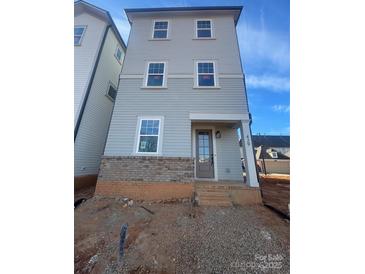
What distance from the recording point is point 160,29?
7.93 m

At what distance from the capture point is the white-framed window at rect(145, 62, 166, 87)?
696 cm

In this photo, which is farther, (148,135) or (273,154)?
(273,154)

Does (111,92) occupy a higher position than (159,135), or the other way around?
(111,92)

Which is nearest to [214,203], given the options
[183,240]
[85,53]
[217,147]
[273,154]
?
[183,240]

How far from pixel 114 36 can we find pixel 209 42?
18.2 ft

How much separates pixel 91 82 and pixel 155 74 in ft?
9.89

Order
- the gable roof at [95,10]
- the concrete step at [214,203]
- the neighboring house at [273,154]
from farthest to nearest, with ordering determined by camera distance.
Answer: the neighboring house at [273,154]
the gable roof at [95,10]
the concrete step at [214,203]

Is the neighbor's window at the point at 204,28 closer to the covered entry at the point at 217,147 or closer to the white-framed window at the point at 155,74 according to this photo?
the white-framed window at the point at 155,74

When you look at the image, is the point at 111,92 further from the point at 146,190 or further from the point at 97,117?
the point at 146,190

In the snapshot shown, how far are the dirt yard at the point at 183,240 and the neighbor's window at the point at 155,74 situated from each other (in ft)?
16.6

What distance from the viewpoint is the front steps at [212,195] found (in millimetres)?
4986

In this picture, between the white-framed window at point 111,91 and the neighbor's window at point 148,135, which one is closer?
the neighbor's window at point 148,135

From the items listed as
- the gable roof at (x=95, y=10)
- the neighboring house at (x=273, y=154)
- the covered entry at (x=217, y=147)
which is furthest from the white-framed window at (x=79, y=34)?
the neighboring house at (x=273, y=154)
